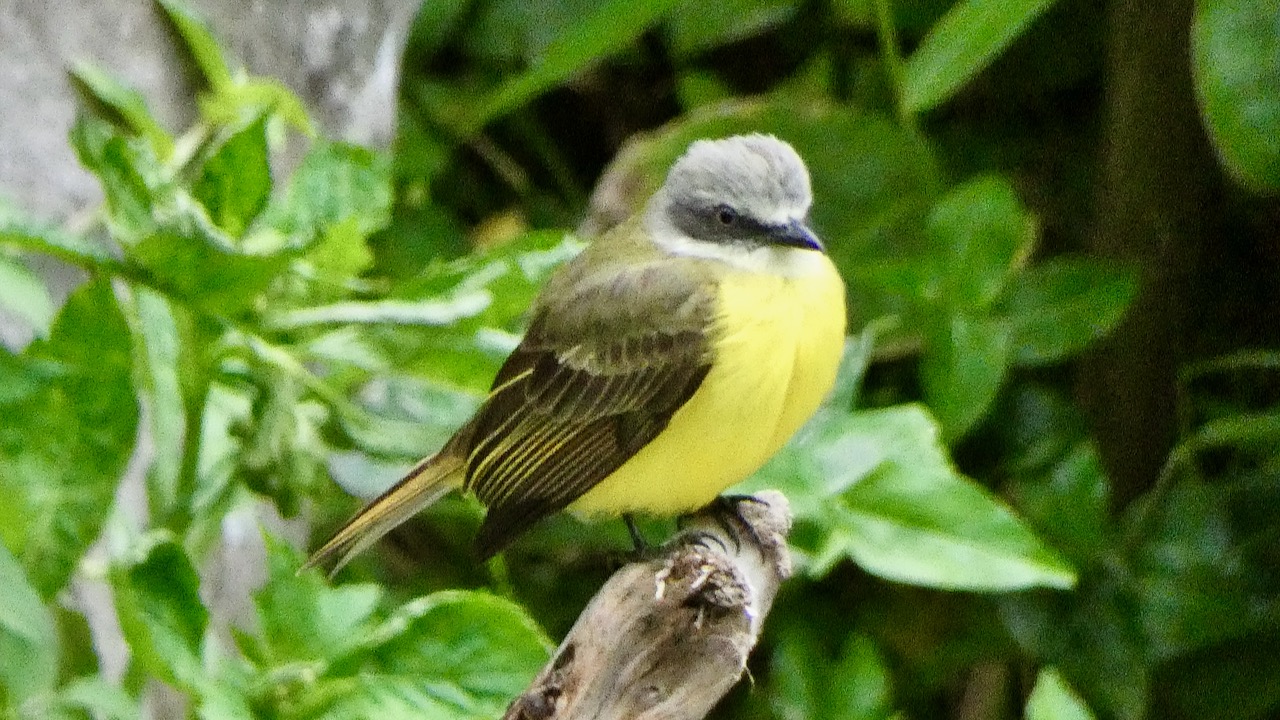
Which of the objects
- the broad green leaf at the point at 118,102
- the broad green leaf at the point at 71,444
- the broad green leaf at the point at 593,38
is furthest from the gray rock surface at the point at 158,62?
the broad green leaf at the point at 71,444

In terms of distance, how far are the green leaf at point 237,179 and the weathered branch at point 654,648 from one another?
56cm

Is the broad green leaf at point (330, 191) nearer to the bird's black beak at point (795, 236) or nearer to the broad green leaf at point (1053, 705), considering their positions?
the bird's black beak at point (795, 236)

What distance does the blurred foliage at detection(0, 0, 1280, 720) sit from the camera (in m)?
1.46

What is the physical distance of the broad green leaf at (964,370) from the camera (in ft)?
6.36

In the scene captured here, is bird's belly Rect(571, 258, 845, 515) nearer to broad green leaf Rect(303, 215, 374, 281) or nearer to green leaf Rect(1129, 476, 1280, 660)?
broad green leaf Rect(303, 215, 374, 281)

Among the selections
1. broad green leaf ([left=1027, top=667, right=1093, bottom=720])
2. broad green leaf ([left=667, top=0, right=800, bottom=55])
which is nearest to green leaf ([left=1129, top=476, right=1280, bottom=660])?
broad green leaf ([left=1027, top=667, right=1093, bottom=720])

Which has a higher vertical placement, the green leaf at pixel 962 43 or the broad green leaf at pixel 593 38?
the broad green leaf at pixel 593 38

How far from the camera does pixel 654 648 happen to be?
4.13 ft

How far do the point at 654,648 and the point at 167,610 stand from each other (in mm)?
464

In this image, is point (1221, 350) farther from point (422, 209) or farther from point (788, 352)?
point (422, 209)

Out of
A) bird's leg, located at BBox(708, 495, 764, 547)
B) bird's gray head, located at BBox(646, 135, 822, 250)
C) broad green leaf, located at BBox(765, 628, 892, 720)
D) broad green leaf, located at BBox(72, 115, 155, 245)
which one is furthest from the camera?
broad green leaf, located at BBox(765, 628, 892, 720)

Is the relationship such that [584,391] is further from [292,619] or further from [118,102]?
[118,102]

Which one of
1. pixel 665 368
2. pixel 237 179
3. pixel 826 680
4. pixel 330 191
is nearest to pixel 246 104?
pixel 330 191

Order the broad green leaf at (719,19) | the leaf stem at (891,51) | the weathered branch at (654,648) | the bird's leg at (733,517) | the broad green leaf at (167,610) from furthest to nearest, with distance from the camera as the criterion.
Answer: the broad green leaf at (719,19) < the leaf stem at (891,51) < the bird's leg at (733,517) < the broad green leaf at (167,610) < the weathered branch at (654,648)
